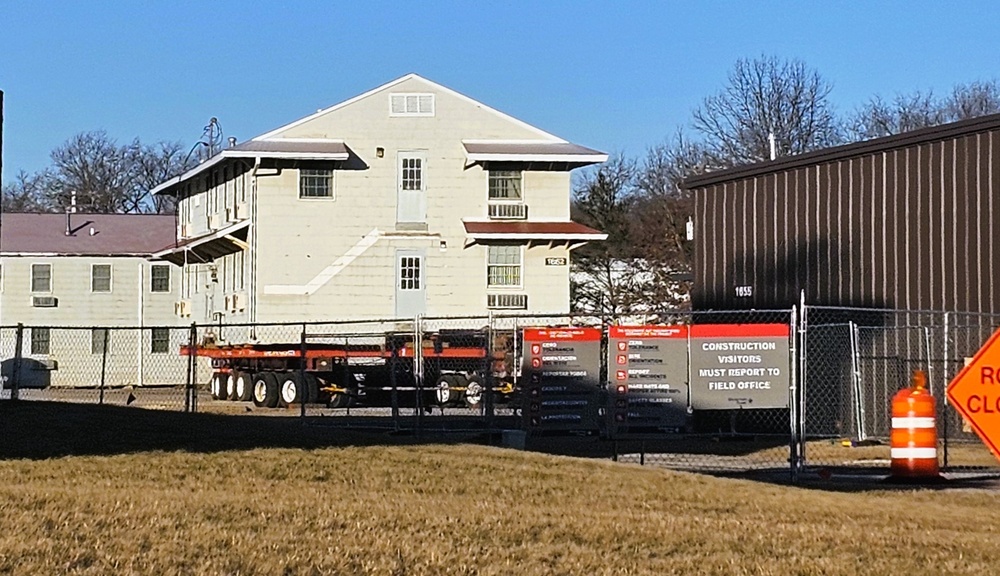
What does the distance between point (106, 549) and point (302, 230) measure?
107ft

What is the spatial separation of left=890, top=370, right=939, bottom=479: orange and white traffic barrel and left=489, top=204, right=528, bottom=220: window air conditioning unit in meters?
25.5

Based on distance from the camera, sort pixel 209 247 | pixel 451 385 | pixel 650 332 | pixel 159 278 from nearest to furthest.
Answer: pixel 650 332 → pixel 451 385 → pixel 209 247 → pixel 159 278

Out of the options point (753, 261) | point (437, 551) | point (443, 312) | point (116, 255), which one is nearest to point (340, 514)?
point (437, 551)

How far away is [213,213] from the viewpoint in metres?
46.7

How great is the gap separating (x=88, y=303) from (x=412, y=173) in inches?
611

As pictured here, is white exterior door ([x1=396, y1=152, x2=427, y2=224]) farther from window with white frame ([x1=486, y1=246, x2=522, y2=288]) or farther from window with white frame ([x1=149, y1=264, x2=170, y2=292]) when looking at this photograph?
window with white frame ([x1=149, y1=264, x2=170, y2=292])

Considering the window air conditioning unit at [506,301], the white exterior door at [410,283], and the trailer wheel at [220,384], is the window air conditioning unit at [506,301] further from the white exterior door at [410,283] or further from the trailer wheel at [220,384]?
the trailer wheel at [220,384]

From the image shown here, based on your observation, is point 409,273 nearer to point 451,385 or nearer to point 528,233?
point 528,233

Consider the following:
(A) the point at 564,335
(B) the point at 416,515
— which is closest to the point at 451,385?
(A) the point at 564,335

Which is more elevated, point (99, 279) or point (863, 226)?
point (99, 279)

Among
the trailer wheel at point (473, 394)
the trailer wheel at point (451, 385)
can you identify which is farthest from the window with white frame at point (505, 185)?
the trailer wheel at point (473, 394)

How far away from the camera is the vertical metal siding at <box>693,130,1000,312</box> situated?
2319 centimetres

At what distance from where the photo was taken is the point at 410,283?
4184 centimetres

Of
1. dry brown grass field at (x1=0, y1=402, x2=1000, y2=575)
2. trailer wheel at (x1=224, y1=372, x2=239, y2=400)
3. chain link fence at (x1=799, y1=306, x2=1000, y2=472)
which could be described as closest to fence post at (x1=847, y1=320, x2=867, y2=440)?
chain link fence at (x1=799, y1=306, x2=1000, y2=472)
